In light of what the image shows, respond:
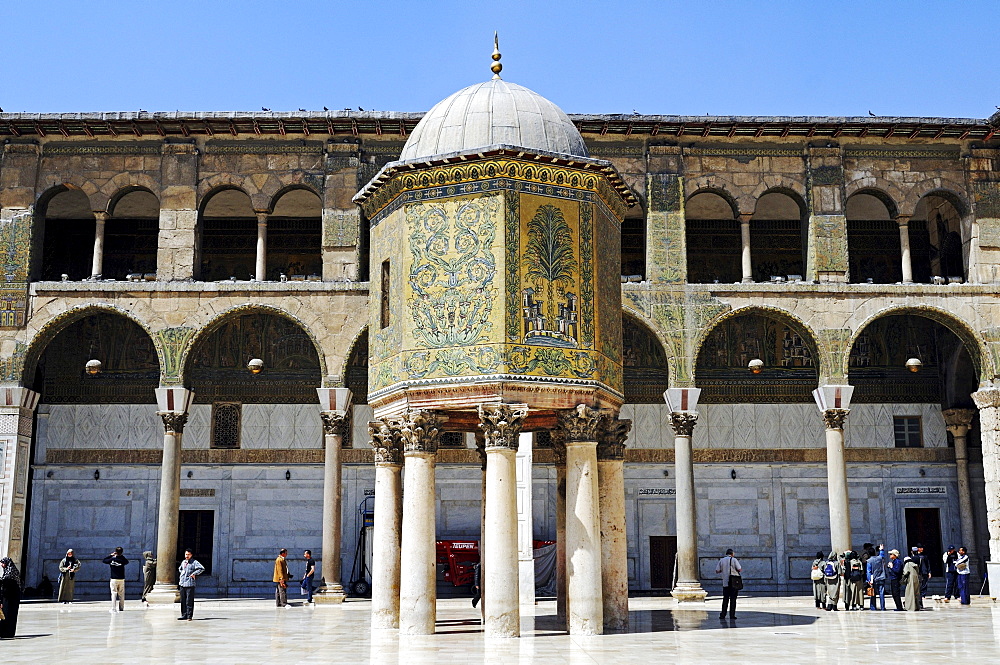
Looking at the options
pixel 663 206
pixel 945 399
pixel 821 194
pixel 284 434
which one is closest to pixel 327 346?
pixel 284 434

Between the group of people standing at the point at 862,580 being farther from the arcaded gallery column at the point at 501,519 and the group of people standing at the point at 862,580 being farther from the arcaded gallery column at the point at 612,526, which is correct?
the arcaded gallery column at the point at 501,519

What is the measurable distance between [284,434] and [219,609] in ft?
18.5

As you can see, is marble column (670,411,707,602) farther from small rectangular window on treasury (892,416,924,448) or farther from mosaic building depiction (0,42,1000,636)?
small rectangular window on treasury (892,416,924,448)

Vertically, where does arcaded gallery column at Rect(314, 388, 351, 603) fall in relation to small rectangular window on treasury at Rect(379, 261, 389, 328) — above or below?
below

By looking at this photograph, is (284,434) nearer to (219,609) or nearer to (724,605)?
(219,609)

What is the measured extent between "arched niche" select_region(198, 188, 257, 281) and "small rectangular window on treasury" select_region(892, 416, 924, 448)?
14.8 metres

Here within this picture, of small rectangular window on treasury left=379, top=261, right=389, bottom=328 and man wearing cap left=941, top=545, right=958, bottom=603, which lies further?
man wearing cap left=941, top=545, right=958, bottom=603

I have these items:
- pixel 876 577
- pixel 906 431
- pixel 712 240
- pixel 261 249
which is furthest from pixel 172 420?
pixel 906 431

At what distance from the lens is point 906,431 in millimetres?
23859

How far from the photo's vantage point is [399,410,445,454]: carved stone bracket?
12.7 m

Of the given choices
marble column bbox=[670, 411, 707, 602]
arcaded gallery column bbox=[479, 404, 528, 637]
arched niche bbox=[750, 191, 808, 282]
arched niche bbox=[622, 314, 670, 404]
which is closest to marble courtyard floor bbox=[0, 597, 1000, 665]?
arcaded gallery column bbox=[479, 404, 528, 637]

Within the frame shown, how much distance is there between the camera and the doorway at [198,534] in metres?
22.9

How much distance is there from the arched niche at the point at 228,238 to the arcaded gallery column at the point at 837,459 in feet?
41.2

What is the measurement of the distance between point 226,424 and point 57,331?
460 cm
